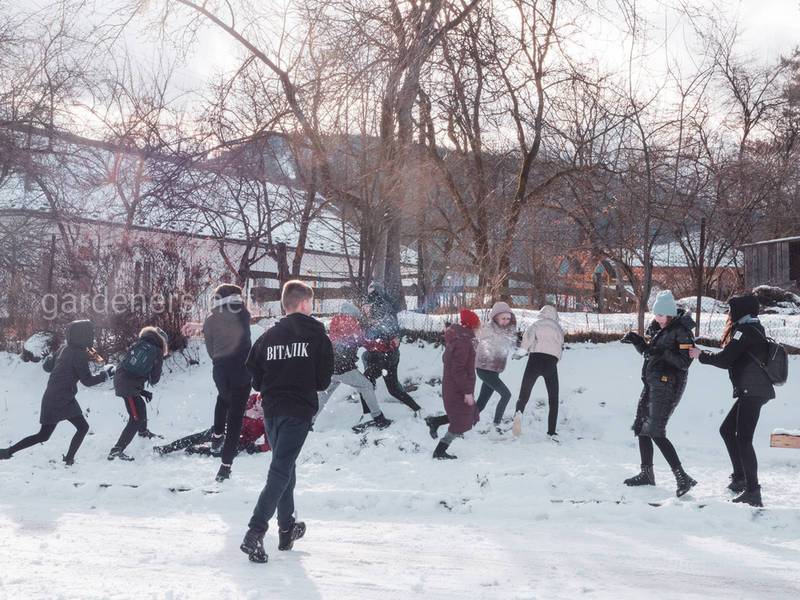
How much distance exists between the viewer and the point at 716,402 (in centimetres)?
1098

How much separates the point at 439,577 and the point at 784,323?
450 inches

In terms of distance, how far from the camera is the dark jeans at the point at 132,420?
8.94 metres

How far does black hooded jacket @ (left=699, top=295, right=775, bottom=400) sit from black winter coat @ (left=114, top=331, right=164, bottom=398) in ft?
19.0

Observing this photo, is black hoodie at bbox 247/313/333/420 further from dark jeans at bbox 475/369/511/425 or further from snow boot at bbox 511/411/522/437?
dark jeans at bbox 475/369/511/425

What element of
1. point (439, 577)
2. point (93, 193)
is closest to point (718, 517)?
point (439, 577)

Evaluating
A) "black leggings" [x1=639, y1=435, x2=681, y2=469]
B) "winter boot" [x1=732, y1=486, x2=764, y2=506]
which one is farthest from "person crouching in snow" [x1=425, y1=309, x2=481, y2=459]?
"winter boot" [x1=732, y1=486, x2=764, y2=506]

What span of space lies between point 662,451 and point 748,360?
1.07 metres

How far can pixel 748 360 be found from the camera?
670 cm

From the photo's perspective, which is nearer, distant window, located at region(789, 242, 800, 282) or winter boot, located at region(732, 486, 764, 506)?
winter boot, located at region(732, 486, 764, 506)

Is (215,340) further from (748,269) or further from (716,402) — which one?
(748,269)

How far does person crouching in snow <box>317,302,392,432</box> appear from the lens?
9.81 meters

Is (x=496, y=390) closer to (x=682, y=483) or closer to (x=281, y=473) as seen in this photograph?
(x=682, y=483)

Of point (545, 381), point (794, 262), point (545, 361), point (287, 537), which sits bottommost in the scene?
point (287, 537)

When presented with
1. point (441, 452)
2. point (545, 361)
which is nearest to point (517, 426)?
point (545, 361)
